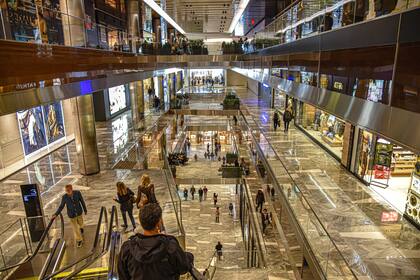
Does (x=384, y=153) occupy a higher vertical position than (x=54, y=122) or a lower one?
lower

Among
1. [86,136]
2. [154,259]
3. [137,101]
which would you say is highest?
[154,259]

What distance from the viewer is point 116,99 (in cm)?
2581

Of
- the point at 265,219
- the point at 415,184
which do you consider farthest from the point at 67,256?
the point at 265,219

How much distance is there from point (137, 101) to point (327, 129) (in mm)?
14239

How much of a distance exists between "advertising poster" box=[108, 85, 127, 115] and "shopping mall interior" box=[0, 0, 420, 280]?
3459 mm

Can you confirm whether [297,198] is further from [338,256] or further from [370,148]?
[370,148]

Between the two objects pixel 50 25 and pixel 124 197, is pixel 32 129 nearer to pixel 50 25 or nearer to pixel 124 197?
pixel 50 25

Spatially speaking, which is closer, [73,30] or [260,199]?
[73,30]

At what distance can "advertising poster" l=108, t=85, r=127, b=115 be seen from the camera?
79.8 ft

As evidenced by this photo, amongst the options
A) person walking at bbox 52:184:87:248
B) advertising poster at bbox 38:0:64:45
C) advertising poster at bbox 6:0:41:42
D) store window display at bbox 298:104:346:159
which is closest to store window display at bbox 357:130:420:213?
store window display at bbox 298:104:346:159

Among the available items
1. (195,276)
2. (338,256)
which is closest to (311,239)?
(338,256)

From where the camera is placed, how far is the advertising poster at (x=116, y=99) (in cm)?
2431

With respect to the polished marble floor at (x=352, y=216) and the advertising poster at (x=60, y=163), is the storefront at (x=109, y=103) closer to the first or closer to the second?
the advertising poster at (x=60, y=163)

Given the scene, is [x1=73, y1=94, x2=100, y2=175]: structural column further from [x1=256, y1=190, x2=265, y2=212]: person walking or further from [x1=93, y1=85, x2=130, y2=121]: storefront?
[x1=93, y1=85, x2=130, y2=121]: storefront
